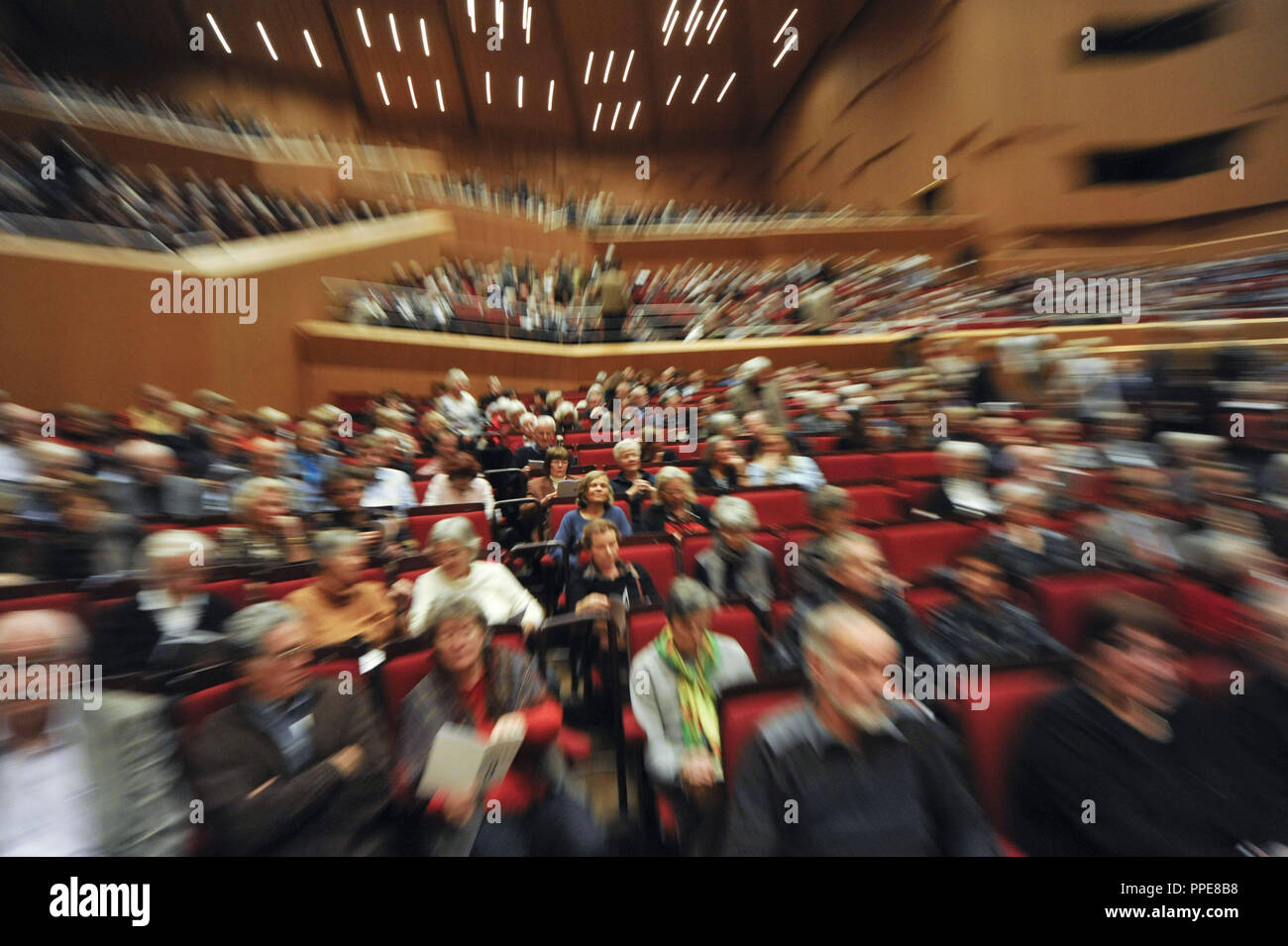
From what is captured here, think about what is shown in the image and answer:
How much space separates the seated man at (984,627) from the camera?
1358 mm

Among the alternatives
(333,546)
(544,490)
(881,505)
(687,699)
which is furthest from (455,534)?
(881,505)

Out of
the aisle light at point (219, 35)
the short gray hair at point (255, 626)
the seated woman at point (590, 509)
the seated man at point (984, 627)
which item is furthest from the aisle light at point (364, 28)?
the seated man at point (984, 627)

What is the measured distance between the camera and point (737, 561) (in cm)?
179

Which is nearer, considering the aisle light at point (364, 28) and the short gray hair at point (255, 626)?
the short gray hair at point (255, 626)

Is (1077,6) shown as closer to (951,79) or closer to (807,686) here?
(951,79)

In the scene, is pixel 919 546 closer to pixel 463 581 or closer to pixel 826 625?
pixel 826 625

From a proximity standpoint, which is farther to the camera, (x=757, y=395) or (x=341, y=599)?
(x=757, y=395)

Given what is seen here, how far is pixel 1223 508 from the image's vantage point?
1856 mm

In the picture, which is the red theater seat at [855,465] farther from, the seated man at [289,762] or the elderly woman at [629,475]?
the seated man at [289,762]

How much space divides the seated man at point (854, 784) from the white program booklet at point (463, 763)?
374mm

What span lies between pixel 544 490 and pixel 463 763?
1992mm

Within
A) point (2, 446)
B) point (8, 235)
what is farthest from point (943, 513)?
point (8, 235)
